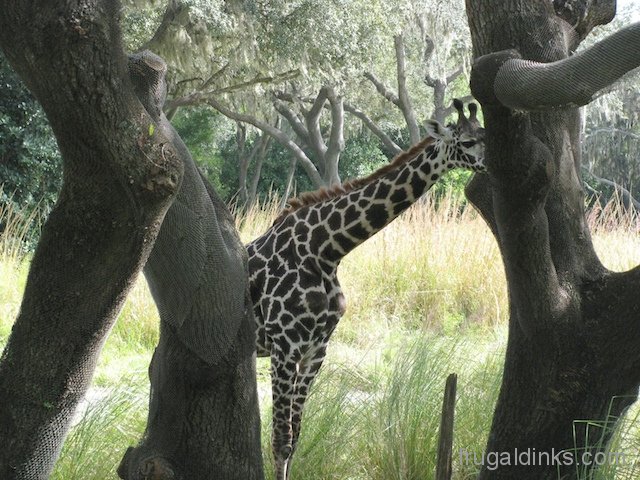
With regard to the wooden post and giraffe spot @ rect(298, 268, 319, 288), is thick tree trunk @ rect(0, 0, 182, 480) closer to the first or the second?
the wooden post

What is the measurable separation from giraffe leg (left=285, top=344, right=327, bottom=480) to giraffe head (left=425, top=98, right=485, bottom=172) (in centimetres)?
132

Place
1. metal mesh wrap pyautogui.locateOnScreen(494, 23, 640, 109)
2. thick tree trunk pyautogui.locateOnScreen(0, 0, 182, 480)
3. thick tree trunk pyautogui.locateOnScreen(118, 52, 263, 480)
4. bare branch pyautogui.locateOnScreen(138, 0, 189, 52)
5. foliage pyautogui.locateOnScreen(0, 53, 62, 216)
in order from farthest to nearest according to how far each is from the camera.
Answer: bare branch pyautogui.locateOnScreen(138, 0, 189, 52) < foliage pyautogui.locateOnScreen(0, 53, 62, 216) < thick tree trunk pyautogui.locateOnScreen(118, 52, 263, 480) < metal mesh wrap pyautogui.locateOnScreen(494, 23, 640, 109) < thick tree trunk pyautogui.locateOnScreen(0, 0, 182, 480)

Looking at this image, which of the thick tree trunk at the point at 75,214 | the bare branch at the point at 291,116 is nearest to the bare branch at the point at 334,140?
the bare branch at the point at 291,116

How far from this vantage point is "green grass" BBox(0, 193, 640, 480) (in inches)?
194

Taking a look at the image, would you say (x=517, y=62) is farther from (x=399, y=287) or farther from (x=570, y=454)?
(x=399, y=287)

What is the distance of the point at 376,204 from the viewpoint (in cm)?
501

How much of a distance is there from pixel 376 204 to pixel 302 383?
3.66 feet

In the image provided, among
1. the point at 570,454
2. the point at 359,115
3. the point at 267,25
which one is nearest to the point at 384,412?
the point at 570,454

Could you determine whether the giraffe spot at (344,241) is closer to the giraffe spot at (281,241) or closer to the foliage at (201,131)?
the giraffe spot at (281,241)

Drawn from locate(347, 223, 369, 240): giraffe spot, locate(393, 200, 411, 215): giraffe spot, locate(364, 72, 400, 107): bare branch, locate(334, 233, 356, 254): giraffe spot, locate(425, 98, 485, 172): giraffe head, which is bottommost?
locate(334, 233, 356, 254): giraffe spot

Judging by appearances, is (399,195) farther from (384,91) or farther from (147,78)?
(384,91)

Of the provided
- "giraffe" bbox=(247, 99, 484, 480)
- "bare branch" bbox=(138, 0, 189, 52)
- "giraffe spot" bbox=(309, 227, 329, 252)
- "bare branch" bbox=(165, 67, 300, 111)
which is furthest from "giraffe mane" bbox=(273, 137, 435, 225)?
"bare branch" bbox=(165, 67, 300, 111)

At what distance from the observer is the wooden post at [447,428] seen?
374 centimetres

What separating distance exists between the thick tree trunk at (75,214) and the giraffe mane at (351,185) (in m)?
2.55
